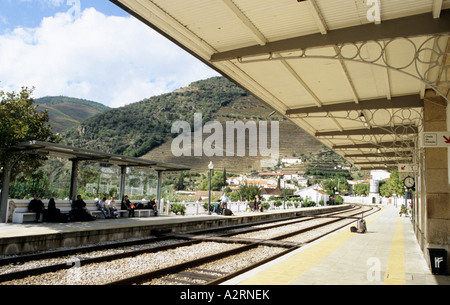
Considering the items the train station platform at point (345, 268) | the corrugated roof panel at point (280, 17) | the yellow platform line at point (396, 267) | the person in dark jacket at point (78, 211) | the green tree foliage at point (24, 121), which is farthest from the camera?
the green tree foliage at point (24, 121)

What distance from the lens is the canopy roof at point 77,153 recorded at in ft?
42.7

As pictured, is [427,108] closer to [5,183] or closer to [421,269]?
[421,269]

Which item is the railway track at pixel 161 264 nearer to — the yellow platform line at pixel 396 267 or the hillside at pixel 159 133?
the yellow platform line at pixel 396 267

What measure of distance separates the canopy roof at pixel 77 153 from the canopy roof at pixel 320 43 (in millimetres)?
8142

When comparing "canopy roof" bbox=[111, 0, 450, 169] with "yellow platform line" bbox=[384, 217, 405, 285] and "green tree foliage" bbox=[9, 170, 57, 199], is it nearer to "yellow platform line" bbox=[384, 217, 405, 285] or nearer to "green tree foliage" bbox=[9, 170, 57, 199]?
"yellow platform line" bbox=[384, 217, 405, 285]

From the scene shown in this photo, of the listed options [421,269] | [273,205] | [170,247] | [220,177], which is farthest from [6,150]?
Result: [220,177]

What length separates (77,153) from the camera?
14.8 m

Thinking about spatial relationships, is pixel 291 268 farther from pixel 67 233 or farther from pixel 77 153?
pixel 77 153

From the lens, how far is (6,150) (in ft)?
46.1

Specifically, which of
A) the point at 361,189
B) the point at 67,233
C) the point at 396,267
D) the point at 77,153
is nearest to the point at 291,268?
the point at 396,267

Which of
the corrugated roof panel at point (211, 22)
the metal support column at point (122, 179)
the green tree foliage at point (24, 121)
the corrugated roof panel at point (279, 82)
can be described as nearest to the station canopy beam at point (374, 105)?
the corrugated roof panel at point (279, 82)

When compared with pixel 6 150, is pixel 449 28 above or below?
above
